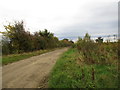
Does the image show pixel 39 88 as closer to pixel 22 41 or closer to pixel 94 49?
pixel 94 49

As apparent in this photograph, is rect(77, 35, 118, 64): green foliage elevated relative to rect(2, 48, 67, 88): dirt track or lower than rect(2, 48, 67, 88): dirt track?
elevated

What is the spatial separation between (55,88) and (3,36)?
53.8 ft

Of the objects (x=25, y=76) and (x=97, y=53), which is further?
(x=97, y=53)

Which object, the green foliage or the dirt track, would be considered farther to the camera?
the green foliage

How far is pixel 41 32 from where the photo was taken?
32781mm

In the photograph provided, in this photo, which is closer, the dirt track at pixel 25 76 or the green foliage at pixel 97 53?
the dirt track at pixel 25 76

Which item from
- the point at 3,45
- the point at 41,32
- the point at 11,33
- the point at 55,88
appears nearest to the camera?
the point at 55,88

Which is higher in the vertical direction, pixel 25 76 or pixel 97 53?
pixel 97 53

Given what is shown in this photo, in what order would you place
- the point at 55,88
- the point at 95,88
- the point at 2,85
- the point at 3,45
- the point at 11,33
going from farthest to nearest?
the point at 11,33 < the point at 3,45 < the point at 2,85 < the point at 55,88 < the point at 95,88

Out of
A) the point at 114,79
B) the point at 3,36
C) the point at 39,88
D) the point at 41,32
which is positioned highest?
the point at 41,32

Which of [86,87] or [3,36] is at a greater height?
[3,36]

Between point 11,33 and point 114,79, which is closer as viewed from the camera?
point 114,79

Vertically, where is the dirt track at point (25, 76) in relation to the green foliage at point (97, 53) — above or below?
below

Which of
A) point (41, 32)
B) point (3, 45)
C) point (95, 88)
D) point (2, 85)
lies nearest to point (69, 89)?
point (95, 88)
